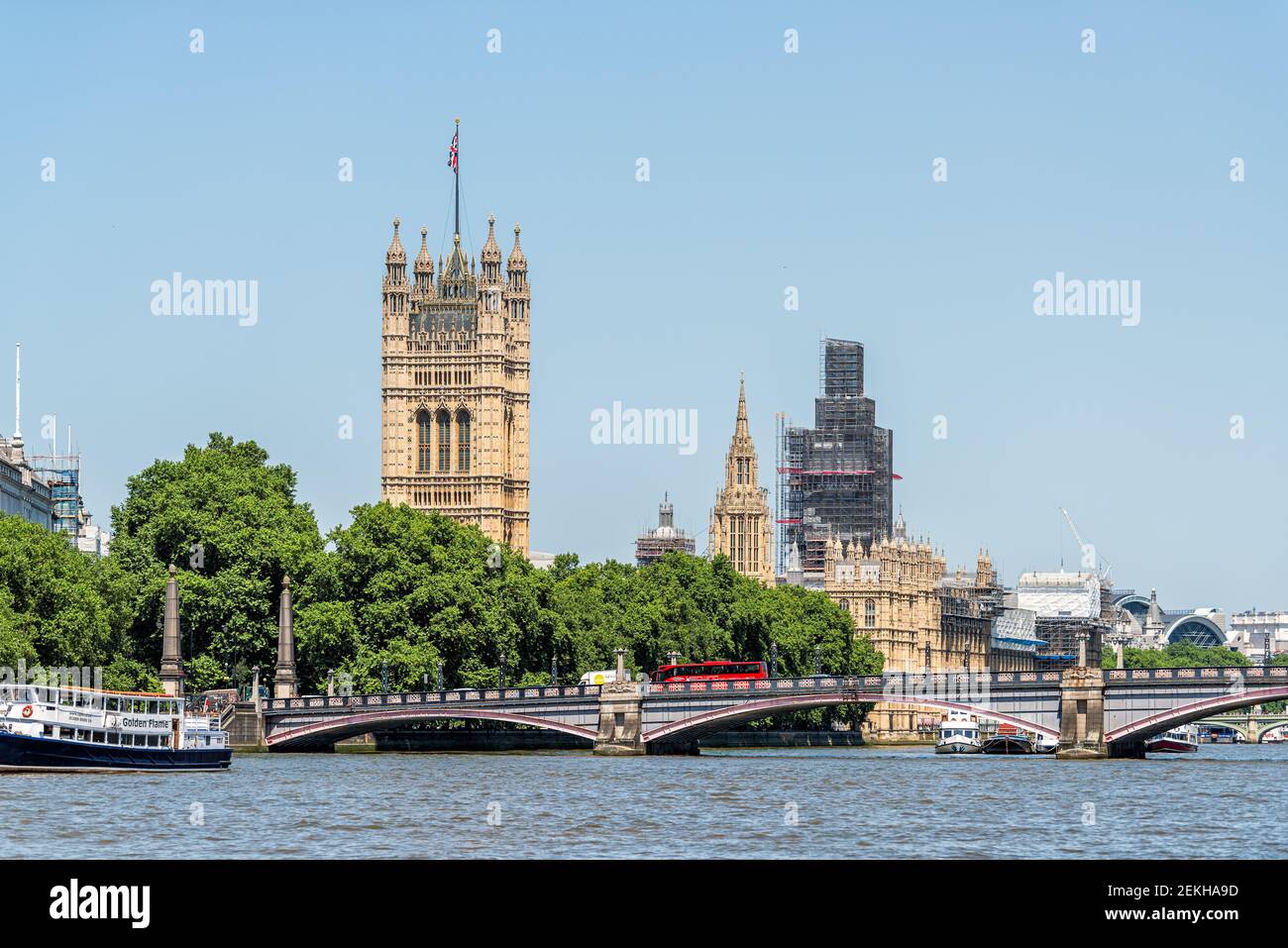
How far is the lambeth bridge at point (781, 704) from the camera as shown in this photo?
9519 cm

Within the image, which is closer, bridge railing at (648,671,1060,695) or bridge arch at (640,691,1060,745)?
bridge arch at (640,691,1060,745)

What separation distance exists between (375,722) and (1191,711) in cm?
3249

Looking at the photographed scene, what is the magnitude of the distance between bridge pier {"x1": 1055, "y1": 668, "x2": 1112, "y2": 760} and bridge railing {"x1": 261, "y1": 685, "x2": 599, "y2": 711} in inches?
773

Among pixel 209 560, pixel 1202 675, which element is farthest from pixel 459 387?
pixel 1202 675

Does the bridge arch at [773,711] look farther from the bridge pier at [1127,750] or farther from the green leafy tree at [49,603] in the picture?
the green leafy tree at [49,603]

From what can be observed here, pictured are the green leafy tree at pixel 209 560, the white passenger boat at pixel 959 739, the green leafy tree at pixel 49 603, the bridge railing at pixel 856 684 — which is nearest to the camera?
the green leafy tree at pixel 49 603

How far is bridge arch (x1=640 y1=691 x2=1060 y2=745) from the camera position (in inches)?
3824

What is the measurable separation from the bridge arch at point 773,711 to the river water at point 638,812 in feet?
27.5

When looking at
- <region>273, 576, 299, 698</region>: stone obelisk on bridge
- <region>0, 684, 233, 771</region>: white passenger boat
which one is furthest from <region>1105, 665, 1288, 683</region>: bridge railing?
<region>0, 684, 233, 771</region>: white passenger boat

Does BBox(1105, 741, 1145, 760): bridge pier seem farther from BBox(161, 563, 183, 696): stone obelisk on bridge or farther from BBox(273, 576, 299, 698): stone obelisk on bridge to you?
BBox(161, 563, 183, 696): stone obelisk on bridge

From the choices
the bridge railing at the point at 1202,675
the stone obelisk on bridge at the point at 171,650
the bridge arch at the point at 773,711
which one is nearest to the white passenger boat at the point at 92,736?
the stone obelisk on bridge at the point at 171,650

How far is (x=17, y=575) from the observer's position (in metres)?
89.7
